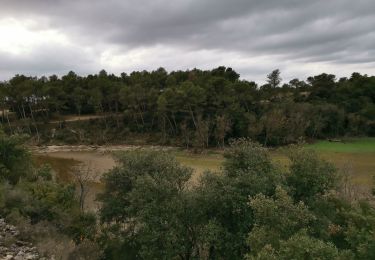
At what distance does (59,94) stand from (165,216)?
61.9 metres

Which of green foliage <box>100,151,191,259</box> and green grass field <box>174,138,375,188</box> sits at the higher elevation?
green foliage <box>100,151,191,259</box>

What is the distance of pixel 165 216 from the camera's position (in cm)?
1662

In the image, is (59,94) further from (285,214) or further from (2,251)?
(285,214)

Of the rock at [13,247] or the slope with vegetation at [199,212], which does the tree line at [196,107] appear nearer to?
the slope with vegetation at [199,212]

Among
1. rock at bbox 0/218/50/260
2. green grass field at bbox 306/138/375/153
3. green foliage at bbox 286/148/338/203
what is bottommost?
green grass field at bbox 306/138/375/153

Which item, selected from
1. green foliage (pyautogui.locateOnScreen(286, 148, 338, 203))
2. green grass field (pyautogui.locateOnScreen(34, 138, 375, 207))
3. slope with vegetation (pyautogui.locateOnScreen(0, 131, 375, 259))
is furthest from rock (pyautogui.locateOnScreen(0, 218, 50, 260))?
green grass field (pyautogui.locateOnScreen(34, 138, 375, 207))

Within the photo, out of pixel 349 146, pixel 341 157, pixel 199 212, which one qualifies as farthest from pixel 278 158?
pixel 199 212

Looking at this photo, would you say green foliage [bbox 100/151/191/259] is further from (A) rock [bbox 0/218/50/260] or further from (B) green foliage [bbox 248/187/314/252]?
(B) green foliage [bbox 248/187/314/252]

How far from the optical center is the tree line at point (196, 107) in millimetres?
63031

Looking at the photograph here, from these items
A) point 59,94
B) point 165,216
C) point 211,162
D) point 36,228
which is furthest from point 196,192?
point 59,94

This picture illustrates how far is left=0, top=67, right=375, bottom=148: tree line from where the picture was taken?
2482 inches

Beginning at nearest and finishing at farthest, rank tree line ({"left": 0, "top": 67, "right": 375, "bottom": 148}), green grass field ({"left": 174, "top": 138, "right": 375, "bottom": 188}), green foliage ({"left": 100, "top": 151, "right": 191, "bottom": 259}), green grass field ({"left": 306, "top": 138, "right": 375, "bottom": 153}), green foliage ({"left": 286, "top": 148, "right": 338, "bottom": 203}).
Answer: green foliage ({"left": 100, "top": 151, "right": 191, "bottom": 259})
green foliage ({"left": 286, "top": 148, "right": 338, "bottom": 203})
green grass field ({"left": 174, "top": 138, "right": 375, "bottom": 188})
green grass field ({"left": 306, "top": 138, "right": 375, "bottom": 153})
tree line ({"left": 0, "top": 67, "right": 375, "bottom": 148})

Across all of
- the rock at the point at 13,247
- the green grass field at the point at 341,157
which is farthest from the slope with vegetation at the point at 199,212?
the green grass field at the point at 341,157

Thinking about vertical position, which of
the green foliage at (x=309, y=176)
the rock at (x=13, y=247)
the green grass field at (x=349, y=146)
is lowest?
the green grass field at (x=349, y=146)
